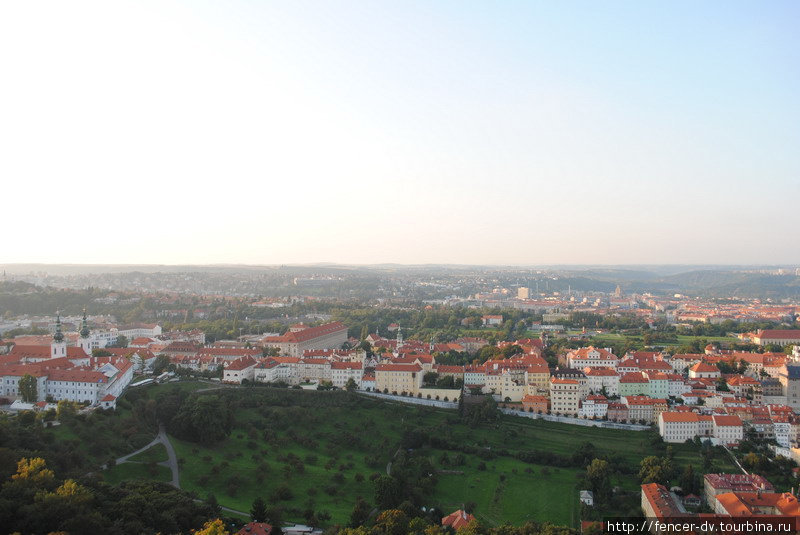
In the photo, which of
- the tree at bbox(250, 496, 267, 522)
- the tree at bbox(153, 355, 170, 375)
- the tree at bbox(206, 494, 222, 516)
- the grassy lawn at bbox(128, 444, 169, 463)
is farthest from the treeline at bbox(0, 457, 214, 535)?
the tree at bbox(153, 355, 170, 375)

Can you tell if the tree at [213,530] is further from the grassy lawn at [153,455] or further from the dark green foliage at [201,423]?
the dark green foliage at [201,423]

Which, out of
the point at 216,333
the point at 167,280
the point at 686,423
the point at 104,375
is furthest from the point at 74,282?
the point at 686,423

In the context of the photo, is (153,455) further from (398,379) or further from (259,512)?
(398,379)

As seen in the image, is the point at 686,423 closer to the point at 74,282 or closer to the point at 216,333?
the point at 216,333

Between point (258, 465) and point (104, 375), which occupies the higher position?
point (104, 375)

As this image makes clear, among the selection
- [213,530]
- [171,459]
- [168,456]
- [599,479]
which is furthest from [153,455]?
[599,479]

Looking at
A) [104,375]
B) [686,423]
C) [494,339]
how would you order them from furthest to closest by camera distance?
[494,339]
[686,423]
[104,375]
